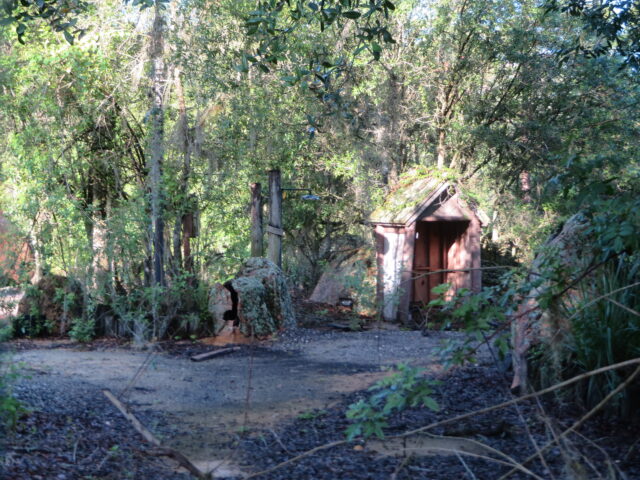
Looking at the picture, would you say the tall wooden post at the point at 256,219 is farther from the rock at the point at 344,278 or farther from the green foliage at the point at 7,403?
the green foliage at the point at 7,403

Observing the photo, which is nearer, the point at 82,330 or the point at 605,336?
the point at 605,336

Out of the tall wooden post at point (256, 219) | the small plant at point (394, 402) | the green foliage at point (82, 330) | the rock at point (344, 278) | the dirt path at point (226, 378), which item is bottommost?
the dirt path at point (226, 378)

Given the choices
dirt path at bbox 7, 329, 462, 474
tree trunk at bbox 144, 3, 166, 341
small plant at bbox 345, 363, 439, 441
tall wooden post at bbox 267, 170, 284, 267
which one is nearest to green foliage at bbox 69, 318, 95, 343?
dirt path at bbox 7, 329, 462, 474

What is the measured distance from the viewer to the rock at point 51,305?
1095 centimetres

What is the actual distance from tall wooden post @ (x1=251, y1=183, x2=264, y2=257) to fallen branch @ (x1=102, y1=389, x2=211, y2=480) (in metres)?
6.65

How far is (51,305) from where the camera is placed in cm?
1120

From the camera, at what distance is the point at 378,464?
471 centimetres

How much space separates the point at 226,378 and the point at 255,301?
3.35 m

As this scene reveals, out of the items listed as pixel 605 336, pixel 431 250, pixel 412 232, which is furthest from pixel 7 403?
pixel 431 250

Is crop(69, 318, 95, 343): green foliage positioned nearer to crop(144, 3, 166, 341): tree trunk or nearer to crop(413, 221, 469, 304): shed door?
crop(144, 3, 166, 341): tree trunk

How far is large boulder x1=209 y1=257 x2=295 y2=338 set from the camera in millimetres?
11188

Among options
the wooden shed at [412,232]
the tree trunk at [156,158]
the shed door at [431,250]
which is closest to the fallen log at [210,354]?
the tree trunk at [156,158]

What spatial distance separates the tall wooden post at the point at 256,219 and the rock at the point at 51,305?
3.29 meters

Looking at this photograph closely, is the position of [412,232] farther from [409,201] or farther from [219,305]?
[219,305]
